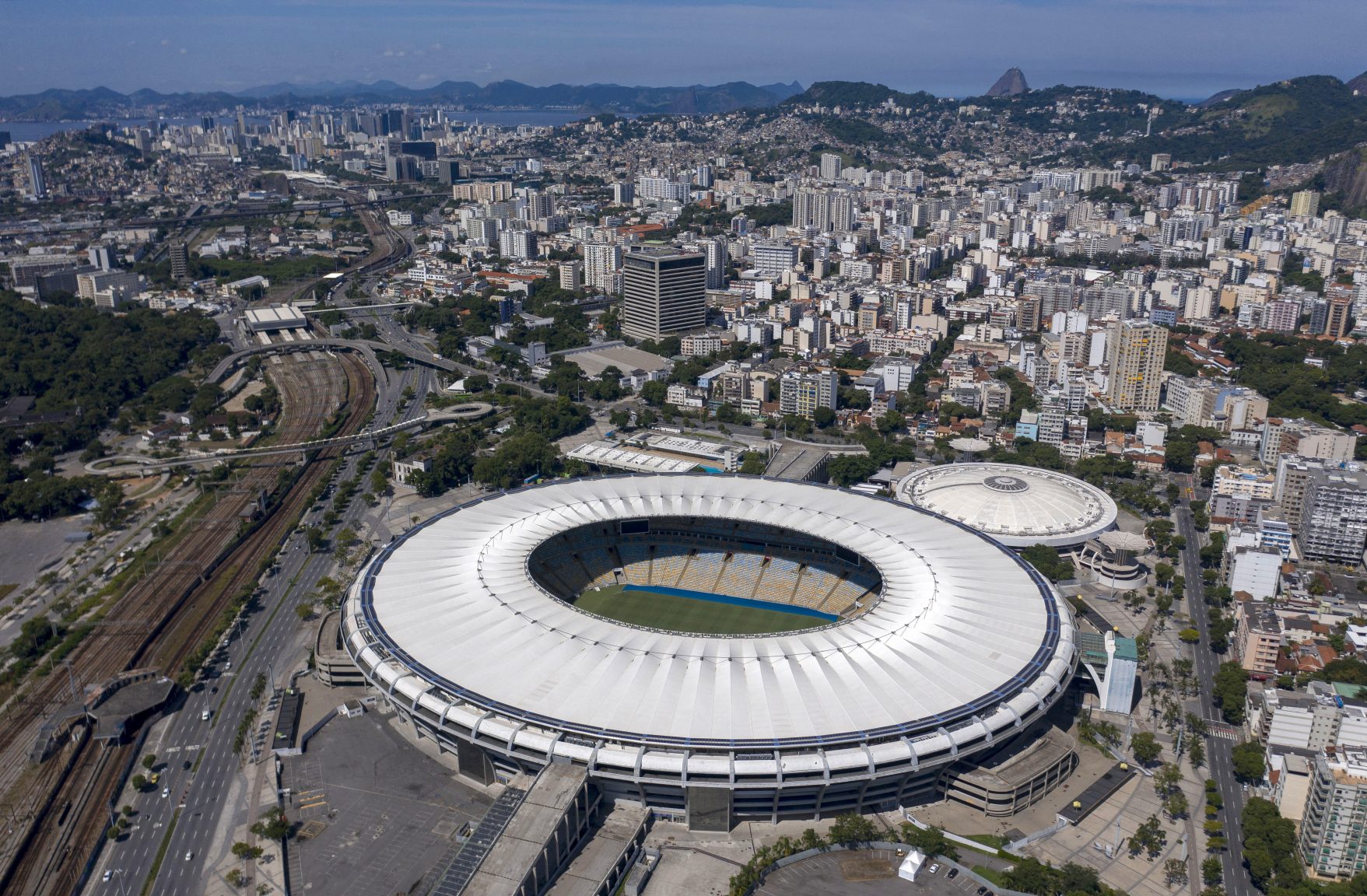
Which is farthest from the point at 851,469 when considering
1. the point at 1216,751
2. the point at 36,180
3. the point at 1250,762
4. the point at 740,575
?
the point at 36,180

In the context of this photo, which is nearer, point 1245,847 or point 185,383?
point 1245,847

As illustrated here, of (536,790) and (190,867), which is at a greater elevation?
(536,790)

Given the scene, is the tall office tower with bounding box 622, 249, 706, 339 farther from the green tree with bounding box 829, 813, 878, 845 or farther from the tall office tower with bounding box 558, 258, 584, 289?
the green tree with bounding box 829, 813, 878, 845

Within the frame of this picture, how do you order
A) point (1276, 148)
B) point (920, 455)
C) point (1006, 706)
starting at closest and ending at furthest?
point (1006, 706)
point (920, 455)
point (1276, 148)

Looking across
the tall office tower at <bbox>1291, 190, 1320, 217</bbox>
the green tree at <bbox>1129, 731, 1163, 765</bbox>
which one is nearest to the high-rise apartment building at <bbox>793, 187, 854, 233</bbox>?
the tall office tower at <bbox>1291, 190, 1320, 217</bbox>

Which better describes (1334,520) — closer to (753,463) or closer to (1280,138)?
(753,463)

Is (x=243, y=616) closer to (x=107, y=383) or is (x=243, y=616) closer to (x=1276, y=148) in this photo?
(x=107, y=383)

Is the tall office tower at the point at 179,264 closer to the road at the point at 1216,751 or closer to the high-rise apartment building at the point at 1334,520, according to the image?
the road at the point at 1216,751

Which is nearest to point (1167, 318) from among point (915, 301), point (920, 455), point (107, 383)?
point (915, 301)
